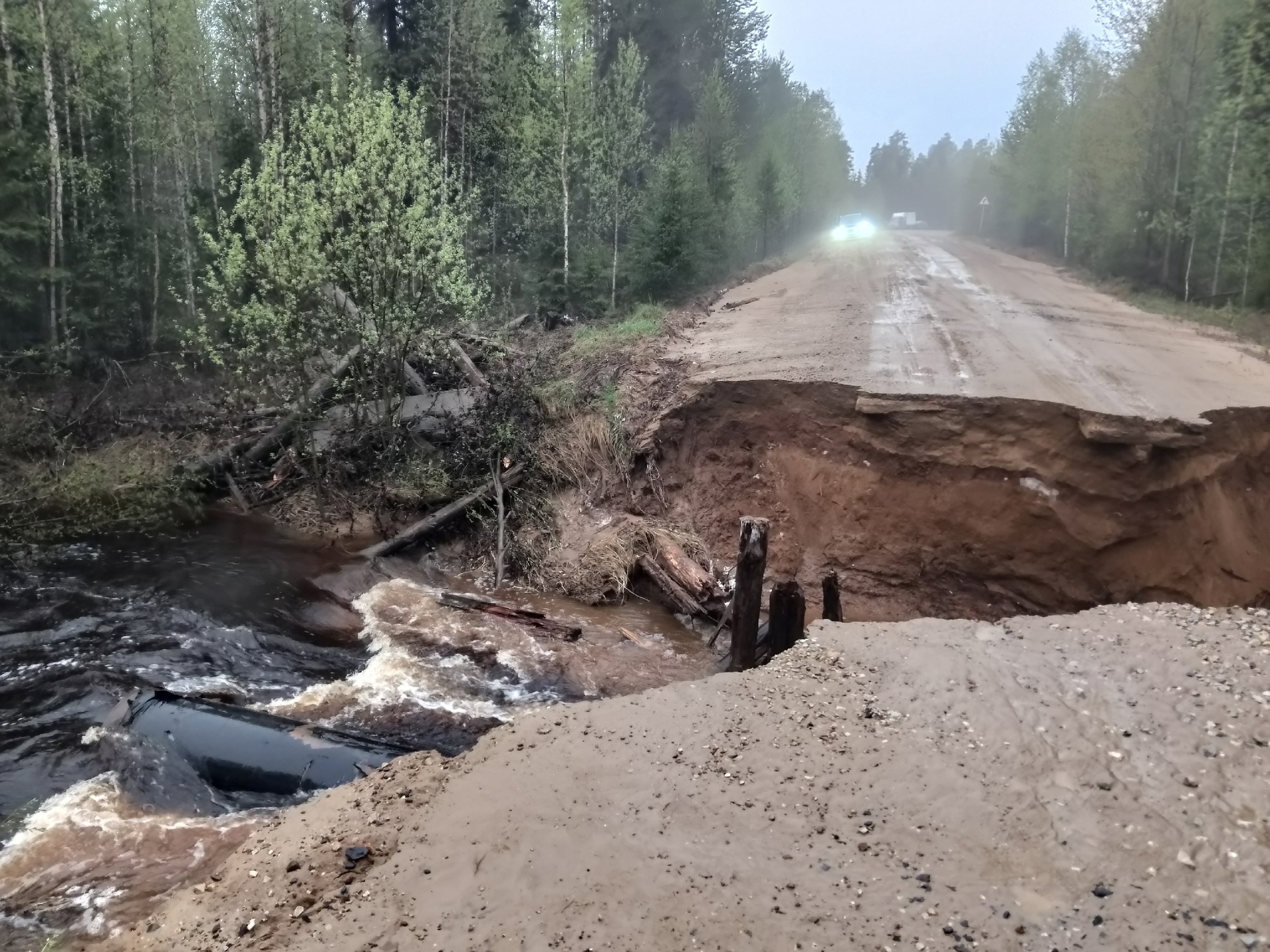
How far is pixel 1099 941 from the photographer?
3.74 metres

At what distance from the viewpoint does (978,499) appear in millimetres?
10469

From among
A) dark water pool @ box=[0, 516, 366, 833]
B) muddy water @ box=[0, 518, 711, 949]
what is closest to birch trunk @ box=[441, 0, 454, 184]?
muddy water @ box=[0, 518, 711, 949]

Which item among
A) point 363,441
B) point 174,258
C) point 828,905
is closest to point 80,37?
point 174,258

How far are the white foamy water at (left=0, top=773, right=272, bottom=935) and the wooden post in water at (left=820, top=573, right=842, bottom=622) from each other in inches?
208

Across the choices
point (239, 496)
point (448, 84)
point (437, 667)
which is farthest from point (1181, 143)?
point (239, 496)

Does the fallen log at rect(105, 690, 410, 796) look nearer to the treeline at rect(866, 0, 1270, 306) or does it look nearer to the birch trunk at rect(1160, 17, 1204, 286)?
the treeline at rect(866, 0, 1270, 306)

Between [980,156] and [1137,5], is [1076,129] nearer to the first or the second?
[1137,5]

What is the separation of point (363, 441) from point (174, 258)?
12717 mm

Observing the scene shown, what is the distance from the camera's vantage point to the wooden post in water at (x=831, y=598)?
8.34 metres

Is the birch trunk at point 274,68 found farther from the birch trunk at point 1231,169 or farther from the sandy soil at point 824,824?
the birch trunk at point 1231,169

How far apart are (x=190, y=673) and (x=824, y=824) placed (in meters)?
6.52

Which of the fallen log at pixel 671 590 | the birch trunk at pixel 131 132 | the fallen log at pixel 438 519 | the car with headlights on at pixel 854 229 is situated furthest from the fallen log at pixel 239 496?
the car with headlights on at pixel 854 229

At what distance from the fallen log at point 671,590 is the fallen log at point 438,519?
2.83m

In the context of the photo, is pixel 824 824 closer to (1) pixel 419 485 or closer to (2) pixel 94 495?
(1) pixel 419 485
